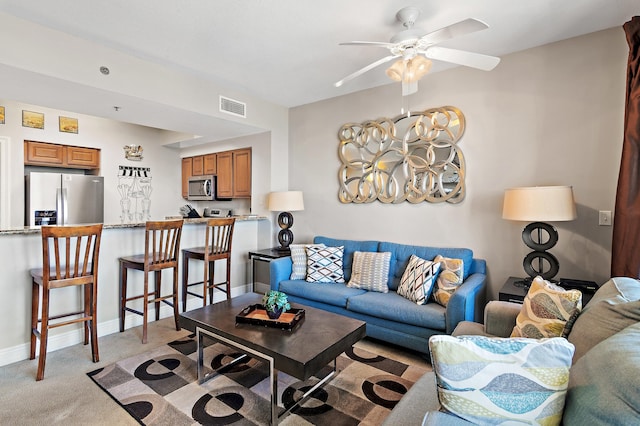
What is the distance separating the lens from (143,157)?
5738 mm

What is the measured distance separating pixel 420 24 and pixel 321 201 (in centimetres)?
237

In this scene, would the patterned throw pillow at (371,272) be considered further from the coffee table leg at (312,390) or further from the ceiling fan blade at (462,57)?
the ceiling fan blade at (462,57)

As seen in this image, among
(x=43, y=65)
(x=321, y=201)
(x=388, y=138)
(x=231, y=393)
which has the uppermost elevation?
(x=43, y=65)

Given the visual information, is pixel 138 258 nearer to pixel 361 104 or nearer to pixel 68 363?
pixel 68 363

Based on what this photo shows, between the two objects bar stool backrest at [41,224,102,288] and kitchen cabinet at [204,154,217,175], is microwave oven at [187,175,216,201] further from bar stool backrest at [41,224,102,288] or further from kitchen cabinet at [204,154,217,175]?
bar stool backrest at [41,224,102,288]

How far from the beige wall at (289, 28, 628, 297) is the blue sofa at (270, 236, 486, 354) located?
25 centimetres

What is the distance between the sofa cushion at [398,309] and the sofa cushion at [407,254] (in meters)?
0.30

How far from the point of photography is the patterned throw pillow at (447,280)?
274 cm

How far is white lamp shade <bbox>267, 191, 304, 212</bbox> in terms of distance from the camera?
4.09 metres

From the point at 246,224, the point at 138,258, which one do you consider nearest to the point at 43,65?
the point at 138,258

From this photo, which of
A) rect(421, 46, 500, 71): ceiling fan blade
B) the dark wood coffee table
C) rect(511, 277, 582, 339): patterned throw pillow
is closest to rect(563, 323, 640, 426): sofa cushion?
rect(511, 277, 582, 339): patterned throw pillow

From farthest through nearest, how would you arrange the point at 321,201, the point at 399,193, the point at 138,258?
the point at 321,201 → the point at 399,193 → the point at 138,258

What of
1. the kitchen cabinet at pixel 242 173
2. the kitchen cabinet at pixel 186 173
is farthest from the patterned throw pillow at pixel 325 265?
the kitchen cabinet at pixel 186 173

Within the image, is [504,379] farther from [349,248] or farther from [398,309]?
[349,248]
